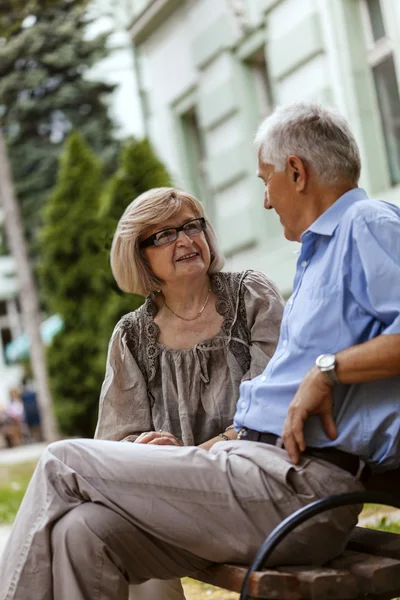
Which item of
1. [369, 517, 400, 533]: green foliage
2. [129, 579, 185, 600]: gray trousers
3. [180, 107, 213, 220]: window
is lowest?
[369, 517, 400, 533]: green foliage

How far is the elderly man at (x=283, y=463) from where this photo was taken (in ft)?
8.64

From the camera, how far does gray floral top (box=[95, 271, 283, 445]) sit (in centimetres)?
349

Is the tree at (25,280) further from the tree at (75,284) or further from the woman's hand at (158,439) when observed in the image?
the woman's hand at (158,439)

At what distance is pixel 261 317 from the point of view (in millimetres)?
3531

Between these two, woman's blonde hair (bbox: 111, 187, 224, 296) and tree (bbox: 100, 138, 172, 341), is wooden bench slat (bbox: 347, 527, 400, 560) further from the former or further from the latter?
tree (bbox: 100, 138, 172, 341)

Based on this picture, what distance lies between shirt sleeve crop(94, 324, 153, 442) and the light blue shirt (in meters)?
0.80

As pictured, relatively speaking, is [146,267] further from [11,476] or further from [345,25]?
[11,476]

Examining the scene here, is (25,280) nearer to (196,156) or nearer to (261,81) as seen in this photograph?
(196,156)

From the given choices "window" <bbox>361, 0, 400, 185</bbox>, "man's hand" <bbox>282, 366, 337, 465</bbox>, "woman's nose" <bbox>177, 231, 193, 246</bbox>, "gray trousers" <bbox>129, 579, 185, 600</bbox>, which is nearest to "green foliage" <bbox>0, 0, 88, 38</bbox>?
"window" <bbox>361, 0, 400, 185</bbox>

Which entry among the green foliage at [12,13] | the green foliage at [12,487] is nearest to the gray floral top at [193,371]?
the green foliage at [12,487]

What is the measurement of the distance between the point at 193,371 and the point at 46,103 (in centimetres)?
2347

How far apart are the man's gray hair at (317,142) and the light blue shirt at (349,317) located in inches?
3.2

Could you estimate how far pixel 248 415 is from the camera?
2.90 metres

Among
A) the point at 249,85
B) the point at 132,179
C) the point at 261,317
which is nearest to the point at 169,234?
the point at 261,317
